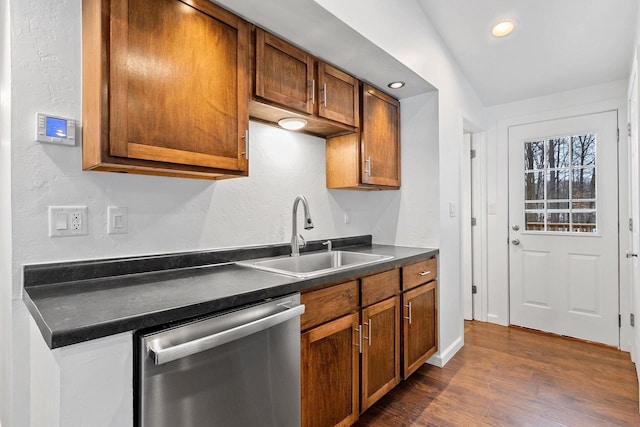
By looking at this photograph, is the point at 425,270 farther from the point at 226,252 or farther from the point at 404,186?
the point at 226,252

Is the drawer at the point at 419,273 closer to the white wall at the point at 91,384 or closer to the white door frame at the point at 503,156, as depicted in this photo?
the white door frame at the point at 503,156

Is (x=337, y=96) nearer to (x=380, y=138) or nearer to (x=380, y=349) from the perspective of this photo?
(x=380, y=138)

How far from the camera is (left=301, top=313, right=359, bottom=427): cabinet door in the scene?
4.86 ft

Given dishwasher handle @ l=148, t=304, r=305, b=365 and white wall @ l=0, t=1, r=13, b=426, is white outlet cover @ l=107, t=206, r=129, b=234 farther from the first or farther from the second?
dishwasher handle @ l=148, t=304, r=305, b=365

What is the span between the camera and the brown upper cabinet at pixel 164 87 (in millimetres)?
1181

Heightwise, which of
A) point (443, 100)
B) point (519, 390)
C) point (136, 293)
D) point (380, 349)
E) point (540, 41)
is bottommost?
point (519, 390)

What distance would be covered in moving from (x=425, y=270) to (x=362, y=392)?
966 mm

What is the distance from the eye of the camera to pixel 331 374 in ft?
5.24

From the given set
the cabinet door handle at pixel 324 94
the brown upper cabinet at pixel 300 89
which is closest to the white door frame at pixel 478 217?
the brown upper cabinet at pixel 300 89

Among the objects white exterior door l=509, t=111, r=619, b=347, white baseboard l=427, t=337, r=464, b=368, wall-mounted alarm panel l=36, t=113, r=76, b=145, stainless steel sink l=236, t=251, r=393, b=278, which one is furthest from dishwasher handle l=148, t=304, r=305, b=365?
white exterior door l=509, t=111, r=619, b=347

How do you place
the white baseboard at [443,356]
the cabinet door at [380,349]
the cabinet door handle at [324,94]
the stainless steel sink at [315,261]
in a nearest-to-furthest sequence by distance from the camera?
the cabinet door at [380,349]
the stainless steel sink at [315,261]
the cabinet door handle at [324,94]
the white baseboard at [443,356]

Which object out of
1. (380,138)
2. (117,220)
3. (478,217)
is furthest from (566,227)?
(117,220)

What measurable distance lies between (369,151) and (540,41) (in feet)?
5.10

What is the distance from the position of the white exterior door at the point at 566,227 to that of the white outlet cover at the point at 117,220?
3284 mm
